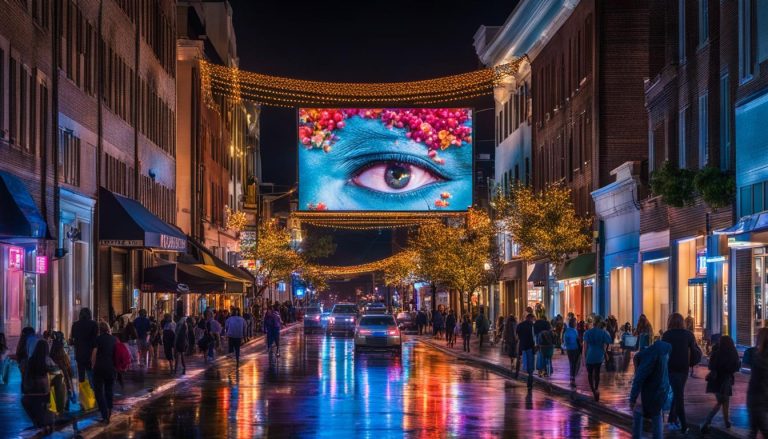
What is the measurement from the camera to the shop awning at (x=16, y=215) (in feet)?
83.6

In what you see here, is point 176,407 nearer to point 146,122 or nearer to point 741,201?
point 741,201

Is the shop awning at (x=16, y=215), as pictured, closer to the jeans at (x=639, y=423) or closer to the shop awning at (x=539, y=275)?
the jeans at (x=639, y=423)

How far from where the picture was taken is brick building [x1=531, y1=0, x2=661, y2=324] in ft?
159

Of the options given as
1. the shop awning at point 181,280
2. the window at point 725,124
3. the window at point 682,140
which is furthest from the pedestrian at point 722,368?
the shop awning at point 181,280

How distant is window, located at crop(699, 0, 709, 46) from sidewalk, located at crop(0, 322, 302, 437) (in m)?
16.9

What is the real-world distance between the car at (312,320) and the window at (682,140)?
130 feet

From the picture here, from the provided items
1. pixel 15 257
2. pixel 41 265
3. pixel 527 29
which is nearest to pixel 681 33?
pixel 41 265

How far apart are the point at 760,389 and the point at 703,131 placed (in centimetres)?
2000

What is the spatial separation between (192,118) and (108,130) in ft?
69.0

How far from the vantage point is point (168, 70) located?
5581 cm

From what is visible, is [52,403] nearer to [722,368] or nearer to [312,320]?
[722,368]

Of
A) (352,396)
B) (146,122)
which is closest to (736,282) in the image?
(352,396)

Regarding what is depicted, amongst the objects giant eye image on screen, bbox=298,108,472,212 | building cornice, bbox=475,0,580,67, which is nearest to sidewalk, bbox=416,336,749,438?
building cornice, bbox=475,0,580,67

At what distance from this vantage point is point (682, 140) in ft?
121
